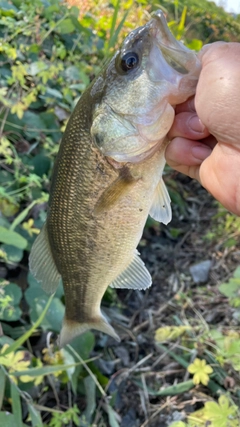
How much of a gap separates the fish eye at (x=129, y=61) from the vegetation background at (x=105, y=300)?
0.71 metres

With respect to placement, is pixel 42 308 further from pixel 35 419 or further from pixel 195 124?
pixel 195 124

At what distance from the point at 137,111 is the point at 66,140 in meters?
0.24

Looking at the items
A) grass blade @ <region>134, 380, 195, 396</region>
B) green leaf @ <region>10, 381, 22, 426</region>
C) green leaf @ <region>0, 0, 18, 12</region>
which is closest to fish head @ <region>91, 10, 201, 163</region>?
green leaf @ <region>10, 381, 22, 426</region>

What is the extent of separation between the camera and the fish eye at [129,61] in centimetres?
108

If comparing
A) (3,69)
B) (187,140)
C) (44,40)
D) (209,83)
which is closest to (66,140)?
(187,140)

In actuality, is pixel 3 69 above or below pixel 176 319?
above

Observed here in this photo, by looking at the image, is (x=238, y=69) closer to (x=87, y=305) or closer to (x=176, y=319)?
(x=87, y=305)

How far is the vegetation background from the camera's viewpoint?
5.87ft

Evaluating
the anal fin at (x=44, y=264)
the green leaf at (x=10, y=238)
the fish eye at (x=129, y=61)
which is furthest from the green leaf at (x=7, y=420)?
the fish eye at (x=129, y=61)

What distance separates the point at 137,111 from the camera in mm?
1125

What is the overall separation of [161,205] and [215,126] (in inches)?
16.4

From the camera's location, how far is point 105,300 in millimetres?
2359

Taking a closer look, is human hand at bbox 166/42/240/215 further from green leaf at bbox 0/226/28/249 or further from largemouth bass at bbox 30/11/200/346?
green leaf at bbox 0/226/28/249

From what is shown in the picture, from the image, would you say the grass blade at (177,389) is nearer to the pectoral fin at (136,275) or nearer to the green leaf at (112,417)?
the green leaf at (112,417)
